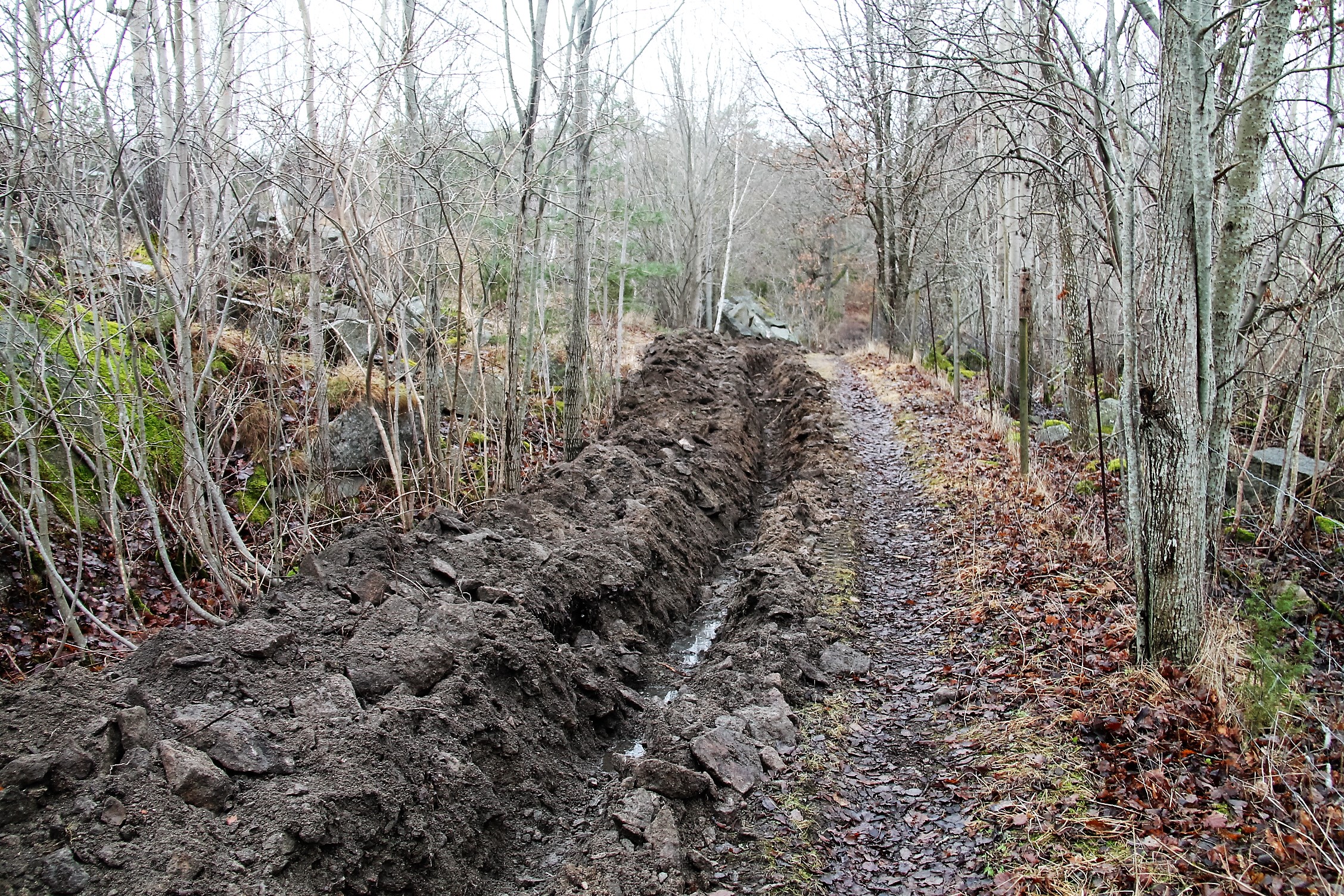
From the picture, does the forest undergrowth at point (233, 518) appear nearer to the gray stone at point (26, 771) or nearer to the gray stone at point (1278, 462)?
the gray stone at point (26, 771)

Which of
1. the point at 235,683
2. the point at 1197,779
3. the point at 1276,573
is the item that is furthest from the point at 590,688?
the point at 1276,573

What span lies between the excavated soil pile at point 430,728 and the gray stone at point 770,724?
0.02 m

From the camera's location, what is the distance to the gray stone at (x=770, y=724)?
4422 mm

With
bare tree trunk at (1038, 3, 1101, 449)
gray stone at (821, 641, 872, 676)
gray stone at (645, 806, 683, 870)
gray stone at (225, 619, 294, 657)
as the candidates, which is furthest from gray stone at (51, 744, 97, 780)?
bare tree trunk at (1038, 3, 1101, 449)

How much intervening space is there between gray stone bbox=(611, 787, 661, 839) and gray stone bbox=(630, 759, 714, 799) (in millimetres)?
64

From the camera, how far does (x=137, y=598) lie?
5.86 metres

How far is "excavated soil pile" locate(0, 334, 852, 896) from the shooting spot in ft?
10.1

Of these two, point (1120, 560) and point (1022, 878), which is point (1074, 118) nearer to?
point (1120, 560)

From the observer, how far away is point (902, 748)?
14.6 feet

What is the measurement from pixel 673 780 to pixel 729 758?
35cm

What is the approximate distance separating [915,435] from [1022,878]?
8.32 meters

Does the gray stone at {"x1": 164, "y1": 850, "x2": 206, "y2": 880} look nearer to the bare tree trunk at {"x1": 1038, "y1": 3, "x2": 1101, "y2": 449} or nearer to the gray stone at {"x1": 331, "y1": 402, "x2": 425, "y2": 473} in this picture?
the gray stone at {"x1": 331, "y1": 402, "x2": 425, "y2": 473}

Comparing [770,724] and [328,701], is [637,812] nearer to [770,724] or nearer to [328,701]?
[770,724]

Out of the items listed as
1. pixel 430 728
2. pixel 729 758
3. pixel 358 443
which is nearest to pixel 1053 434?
pixel 729 758
